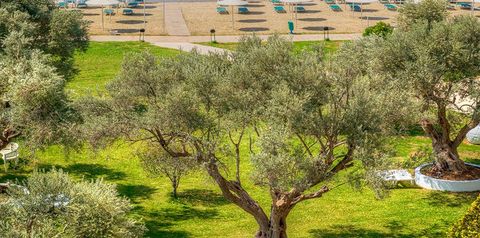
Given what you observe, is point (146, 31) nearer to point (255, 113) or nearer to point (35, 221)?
point (255, 113)

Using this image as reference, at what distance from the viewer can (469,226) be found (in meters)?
19.3

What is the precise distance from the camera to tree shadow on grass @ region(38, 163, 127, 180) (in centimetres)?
3397

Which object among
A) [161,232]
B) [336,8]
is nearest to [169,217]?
[161,232]

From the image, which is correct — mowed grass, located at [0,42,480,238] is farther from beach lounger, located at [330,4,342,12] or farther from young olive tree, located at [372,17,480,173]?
beach lounger, located at [330,4,342,12]

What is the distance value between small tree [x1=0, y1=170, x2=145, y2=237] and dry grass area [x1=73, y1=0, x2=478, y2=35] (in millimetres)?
45096

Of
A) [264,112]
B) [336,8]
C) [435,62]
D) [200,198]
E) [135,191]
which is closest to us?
[264,112]

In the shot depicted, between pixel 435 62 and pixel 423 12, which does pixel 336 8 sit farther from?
pixel 435 62

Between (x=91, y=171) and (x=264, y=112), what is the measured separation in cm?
1480

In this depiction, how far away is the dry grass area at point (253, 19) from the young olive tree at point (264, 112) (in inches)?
1494

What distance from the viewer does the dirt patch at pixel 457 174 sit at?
32031 millimetres

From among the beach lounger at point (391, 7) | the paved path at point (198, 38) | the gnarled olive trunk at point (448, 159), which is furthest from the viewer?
the beach lounger at point (391, 7)

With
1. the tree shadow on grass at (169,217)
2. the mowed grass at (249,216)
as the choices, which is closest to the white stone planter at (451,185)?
the mowed grass at (249,216)

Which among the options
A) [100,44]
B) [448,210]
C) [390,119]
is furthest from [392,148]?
[100,44]

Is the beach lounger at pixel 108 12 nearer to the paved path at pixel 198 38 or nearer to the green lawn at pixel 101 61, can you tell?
the paved path at pixel 198 38
